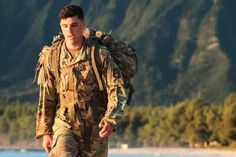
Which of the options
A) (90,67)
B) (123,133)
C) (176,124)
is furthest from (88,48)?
(123,133)

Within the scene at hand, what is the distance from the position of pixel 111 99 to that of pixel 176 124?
129 meters

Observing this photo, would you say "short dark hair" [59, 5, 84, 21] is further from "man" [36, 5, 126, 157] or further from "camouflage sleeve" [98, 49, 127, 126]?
"camouflage sleeve" [98, 49, 127, 126]

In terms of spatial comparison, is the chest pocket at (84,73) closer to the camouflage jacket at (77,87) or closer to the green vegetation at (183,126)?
the camouflage jacket at (77,87)

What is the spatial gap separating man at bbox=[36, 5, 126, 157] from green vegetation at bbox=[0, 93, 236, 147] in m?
110

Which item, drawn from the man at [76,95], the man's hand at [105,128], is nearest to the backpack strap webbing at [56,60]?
the man at [76,95]

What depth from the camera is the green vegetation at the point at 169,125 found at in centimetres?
12356

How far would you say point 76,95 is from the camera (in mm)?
Answer: 8078

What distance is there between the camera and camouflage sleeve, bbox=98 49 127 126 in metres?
7.86

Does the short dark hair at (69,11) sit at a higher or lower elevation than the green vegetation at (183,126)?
lower

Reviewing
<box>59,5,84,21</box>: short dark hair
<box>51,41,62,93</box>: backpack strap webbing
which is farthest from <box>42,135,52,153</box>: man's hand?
<box>59,5,84,21</box>: short dark hair

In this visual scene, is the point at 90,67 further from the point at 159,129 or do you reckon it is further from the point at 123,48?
the point at 159,129

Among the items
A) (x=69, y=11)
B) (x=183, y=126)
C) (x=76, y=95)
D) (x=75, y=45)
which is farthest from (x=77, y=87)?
(x=183, y=126)

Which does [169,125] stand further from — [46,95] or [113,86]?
[113,86]

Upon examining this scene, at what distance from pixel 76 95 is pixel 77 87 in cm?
7
